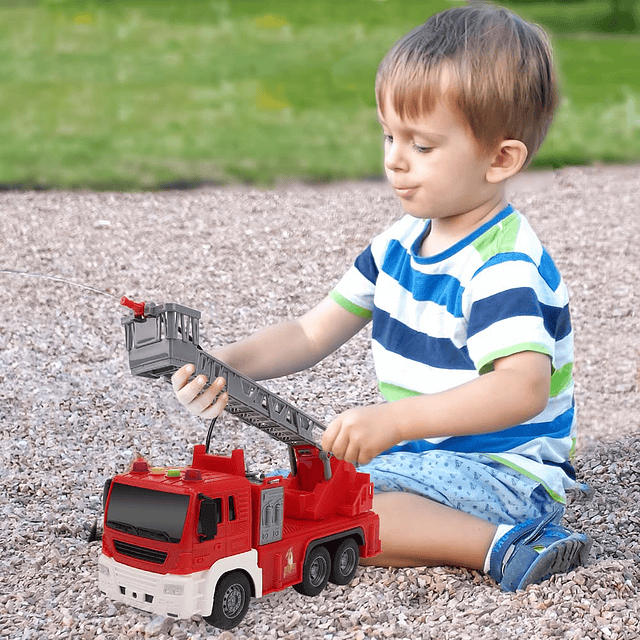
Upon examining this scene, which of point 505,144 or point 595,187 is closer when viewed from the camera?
point 505,144

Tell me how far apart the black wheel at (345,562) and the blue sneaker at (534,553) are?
30cm

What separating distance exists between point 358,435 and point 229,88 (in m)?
7.90

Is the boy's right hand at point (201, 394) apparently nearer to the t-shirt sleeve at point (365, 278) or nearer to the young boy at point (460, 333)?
the young boy at point (460, 333)

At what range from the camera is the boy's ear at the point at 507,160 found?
1.78 metres

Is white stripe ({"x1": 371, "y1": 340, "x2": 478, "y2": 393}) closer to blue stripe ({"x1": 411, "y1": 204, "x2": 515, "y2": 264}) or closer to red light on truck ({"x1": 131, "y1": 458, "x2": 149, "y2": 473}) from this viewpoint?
blue stripe ({"x1": 411, "y1": 204, "x2": 515, "y2": 264})

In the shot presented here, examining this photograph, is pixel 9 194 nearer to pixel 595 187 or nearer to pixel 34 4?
pixel 595 187

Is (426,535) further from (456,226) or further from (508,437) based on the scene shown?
(456,226)

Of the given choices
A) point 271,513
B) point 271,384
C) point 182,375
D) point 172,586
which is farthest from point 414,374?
point 271,384

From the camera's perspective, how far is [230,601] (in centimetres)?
154

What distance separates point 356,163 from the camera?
23.0ft

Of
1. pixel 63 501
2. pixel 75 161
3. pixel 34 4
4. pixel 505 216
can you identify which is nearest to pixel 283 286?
pixel 63 501

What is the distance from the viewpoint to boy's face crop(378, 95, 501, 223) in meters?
1.72

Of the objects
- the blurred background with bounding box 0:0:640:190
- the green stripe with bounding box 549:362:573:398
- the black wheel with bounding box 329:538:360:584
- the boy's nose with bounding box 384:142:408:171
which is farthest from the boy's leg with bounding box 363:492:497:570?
the blurred background with bounding box 0:0:640:190

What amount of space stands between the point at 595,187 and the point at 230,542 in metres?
4.73
